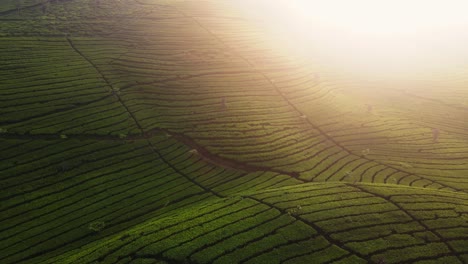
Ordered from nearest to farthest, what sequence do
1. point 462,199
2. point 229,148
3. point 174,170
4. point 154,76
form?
point 462,199 → point 174,170 → point 229,148 → point 154,76

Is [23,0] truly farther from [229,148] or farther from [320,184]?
[320,184]

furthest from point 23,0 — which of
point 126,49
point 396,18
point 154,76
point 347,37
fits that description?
point 396,18

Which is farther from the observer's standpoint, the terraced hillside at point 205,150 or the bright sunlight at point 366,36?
the bright sunlight at point 366,36

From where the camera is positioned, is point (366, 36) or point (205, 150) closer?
point (205, 150)

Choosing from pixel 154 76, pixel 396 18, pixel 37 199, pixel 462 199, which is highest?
pixel 396 18

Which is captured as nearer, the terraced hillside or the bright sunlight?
the terraced hillside

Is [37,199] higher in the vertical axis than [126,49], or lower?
lower

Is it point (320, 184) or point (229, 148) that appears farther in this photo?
point (229, 148)

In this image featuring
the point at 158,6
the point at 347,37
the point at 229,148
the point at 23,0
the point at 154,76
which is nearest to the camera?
the point at 229,148
